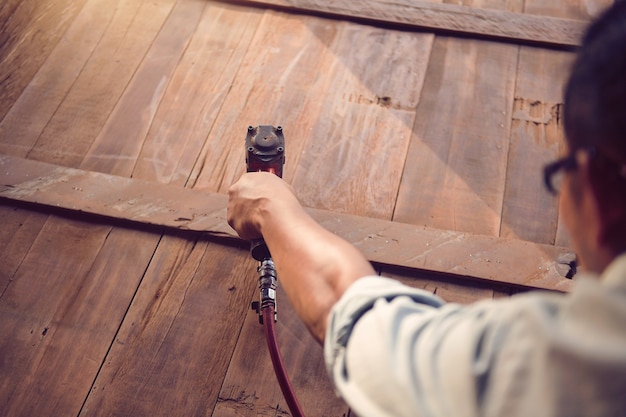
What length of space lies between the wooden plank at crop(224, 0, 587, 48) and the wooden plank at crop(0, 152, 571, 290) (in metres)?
0.83

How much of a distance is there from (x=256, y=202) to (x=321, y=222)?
19.3 inches

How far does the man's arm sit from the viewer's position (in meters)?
0.89

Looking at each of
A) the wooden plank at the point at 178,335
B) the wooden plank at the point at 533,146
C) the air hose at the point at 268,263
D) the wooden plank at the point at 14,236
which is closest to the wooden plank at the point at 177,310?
the wooden plank at the point at 178,335

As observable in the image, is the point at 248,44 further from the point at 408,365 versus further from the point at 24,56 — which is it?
the point at 408,365

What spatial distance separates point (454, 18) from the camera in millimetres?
2178

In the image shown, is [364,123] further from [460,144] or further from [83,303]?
[83,303]

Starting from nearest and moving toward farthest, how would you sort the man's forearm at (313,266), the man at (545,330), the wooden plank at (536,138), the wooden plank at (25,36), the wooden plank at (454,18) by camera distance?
the man at (545,330), the man's forearm at (313,266), the wooden plank at (536,138), the wooden plank at (25,36), the wooden plank at (454,18)

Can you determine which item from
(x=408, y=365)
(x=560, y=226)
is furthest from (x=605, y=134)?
(x=560, y=226)

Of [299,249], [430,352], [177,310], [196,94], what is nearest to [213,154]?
[196,94]

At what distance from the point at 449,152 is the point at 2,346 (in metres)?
1.19

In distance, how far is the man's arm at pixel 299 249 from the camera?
0.89 m

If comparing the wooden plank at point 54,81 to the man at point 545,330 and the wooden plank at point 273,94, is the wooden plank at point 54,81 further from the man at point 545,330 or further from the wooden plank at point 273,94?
the man at point 545,330

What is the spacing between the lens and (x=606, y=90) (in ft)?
1.92

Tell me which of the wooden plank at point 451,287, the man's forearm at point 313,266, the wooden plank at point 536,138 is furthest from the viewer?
the wooden plank at point 536,138
